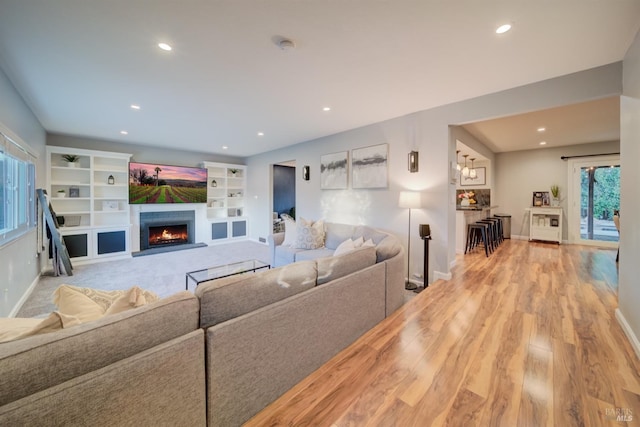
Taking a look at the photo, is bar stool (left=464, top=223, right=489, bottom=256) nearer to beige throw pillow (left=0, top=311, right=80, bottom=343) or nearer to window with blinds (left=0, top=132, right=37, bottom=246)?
beige throw pillow (left=0, top=311, right=80, bottom=343)

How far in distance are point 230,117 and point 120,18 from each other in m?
2.29

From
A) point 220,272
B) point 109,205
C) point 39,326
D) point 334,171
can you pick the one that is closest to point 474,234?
point 334,171

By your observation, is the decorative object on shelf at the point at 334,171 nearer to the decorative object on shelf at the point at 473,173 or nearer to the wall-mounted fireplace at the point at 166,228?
the decorative object on shelf at the point at 473,173

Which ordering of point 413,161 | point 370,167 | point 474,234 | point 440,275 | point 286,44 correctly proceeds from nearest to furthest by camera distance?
point 286,44 → point 440,275 → point 413,161 → point 370,167 → point 474,234

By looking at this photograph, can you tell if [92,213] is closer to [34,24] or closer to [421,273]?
[34,24]

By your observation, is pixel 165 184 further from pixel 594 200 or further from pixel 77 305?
pixel 594 200

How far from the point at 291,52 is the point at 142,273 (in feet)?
14.5

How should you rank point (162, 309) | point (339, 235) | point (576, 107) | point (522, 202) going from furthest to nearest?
point (522, 202) < point (339, 235) < point (576, 107) < point (162, 309)

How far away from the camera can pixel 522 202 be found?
7.27 m

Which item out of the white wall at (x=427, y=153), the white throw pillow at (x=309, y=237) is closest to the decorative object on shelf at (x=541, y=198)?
the white wall at (x=427, y=153)

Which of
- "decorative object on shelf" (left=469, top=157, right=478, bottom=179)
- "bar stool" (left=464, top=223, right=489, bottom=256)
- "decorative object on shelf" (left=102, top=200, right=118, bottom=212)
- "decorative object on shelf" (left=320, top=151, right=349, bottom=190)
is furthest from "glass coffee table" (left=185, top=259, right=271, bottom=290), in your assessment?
"decorative object on shelf" (left=469, top=157, right=478, bottom=179)

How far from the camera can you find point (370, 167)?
4602 mm

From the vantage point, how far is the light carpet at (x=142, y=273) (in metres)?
3.48

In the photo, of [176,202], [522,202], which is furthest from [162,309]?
[522,202]
